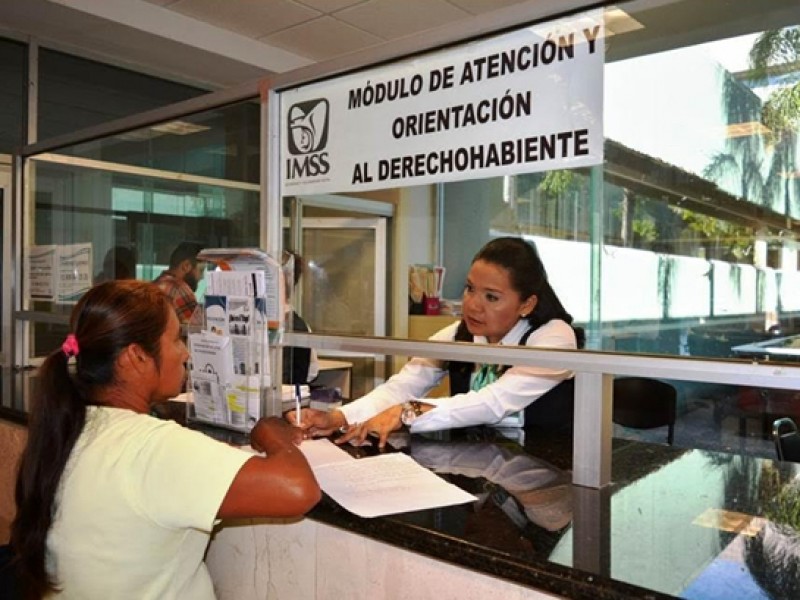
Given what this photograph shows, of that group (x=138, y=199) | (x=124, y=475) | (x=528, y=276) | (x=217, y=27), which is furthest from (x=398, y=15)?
(x=124, y=475)

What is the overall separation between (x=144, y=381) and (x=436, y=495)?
1.58 ft

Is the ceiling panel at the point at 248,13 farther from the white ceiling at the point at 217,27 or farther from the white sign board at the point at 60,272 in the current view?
the white sign board at the point at 60,272

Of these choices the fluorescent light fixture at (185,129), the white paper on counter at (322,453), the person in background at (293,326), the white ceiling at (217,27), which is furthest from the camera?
the white ceiling at (217,27)

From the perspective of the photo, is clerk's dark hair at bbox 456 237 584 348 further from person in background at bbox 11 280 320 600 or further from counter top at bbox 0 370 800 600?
person in background at bbox 11 280 320 600

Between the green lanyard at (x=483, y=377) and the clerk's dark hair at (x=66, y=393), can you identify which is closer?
the clerk's dark hair at (x=66, y=393)

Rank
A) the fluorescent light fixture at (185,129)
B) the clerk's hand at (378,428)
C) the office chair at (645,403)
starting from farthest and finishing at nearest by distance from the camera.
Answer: the fluorescent light fixture at (185,129) < the office chair at (645,403) < the clerk's hand at (378,428)

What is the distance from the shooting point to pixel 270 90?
145cm

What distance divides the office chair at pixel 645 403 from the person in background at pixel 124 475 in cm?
186

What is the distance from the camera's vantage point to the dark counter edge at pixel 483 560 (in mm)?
711

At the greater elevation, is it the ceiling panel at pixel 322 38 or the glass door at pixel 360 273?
the ceiling panel at pixel 322 38

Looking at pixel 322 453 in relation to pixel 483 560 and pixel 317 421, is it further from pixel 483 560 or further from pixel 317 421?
pixel 483 560

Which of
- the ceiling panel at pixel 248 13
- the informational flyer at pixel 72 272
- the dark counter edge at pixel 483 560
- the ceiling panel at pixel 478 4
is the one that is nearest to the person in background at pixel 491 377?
the dark counter edge at pixel 483 560

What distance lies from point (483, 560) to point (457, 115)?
2.34 feet

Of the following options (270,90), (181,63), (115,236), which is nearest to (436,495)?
(270,90)
